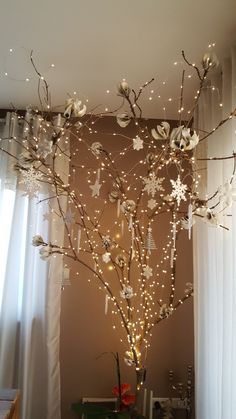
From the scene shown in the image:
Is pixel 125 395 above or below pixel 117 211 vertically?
below

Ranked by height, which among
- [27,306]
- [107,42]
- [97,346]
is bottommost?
[97,346]

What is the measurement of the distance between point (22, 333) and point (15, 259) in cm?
43

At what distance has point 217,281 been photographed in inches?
61.2

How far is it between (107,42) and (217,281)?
1.18m

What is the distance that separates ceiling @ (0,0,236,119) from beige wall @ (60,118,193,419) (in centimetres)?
111

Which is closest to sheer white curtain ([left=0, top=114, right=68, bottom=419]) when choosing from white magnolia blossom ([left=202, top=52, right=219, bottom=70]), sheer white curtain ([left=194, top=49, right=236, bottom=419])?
sheer white curtain ([left=194, top=49, right=236, bottom=419])

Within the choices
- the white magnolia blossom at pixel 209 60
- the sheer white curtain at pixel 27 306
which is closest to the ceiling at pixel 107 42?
the white magnolia blossom at pixel 209 60

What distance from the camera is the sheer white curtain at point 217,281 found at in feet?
4.54

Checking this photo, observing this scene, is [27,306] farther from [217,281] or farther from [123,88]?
[123,88]

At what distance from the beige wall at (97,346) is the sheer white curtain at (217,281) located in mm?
458

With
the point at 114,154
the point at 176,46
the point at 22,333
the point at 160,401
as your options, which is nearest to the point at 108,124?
the point at 114,154

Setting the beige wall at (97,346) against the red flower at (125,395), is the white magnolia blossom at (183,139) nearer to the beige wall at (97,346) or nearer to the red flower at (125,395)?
the beige wall at (97,346)

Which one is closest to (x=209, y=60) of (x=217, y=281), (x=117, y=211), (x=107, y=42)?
(x=107, y=42)

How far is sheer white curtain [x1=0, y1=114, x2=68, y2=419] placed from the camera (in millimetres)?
1975
